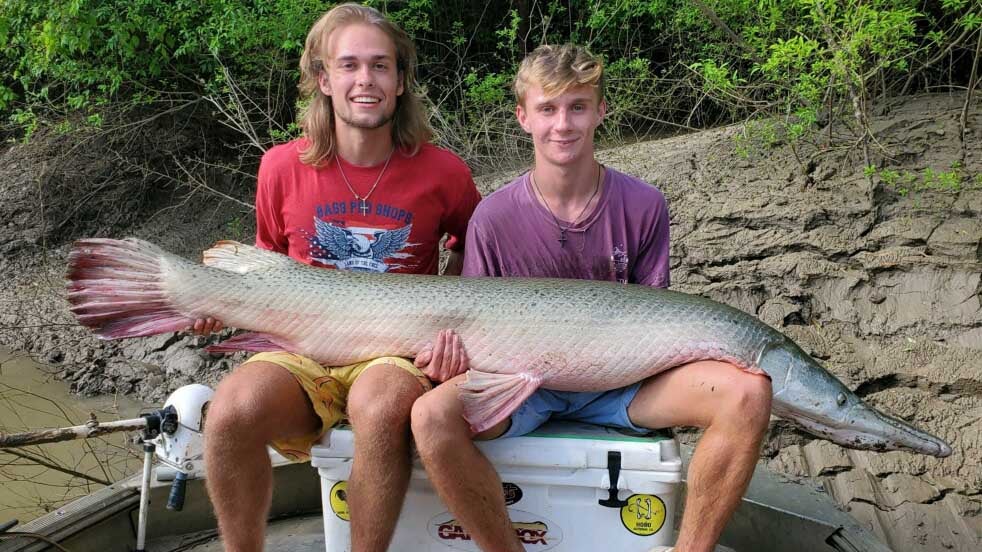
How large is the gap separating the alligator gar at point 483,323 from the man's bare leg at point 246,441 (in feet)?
Answer: 1.02

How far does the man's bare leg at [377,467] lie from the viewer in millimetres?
2617

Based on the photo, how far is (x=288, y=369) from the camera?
2.86 meters

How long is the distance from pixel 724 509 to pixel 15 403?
4.90m

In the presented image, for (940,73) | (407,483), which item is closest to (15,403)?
(407,483)

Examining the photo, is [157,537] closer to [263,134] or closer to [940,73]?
[263,134]

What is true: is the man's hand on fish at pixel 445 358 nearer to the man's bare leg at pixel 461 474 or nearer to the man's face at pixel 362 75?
the man's bare leg at pixel 461 474

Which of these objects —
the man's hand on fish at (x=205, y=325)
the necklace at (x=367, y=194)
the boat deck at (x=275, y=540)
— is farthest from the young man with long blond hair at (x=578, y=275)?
the boat deck at (x=275, y=540)

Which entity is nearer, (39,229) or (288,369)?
(288,369)

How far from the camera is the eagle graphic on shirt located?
338 centimetres

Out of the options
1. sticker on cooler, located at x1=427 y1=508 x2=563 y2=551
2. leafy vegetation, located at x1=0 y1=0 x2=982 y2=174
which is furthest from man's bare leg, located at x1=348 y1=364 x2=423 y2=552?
leafy vegetation, located at x1=0 y1=0 x2=982 y2=174

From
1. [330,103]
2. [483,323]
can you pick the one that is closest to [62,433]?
[483,323]

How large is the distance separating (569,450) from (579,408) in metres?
0.34

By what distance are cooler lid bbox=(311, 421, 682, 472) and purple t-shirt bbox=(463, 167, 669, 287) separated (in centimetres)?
72

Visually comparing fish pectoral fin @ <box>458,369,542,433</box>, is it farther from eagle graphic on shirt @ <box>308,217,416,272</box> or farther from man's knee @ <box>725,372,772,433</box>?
eagle graphic on shirt @ <box>308,217,416,272</box>
